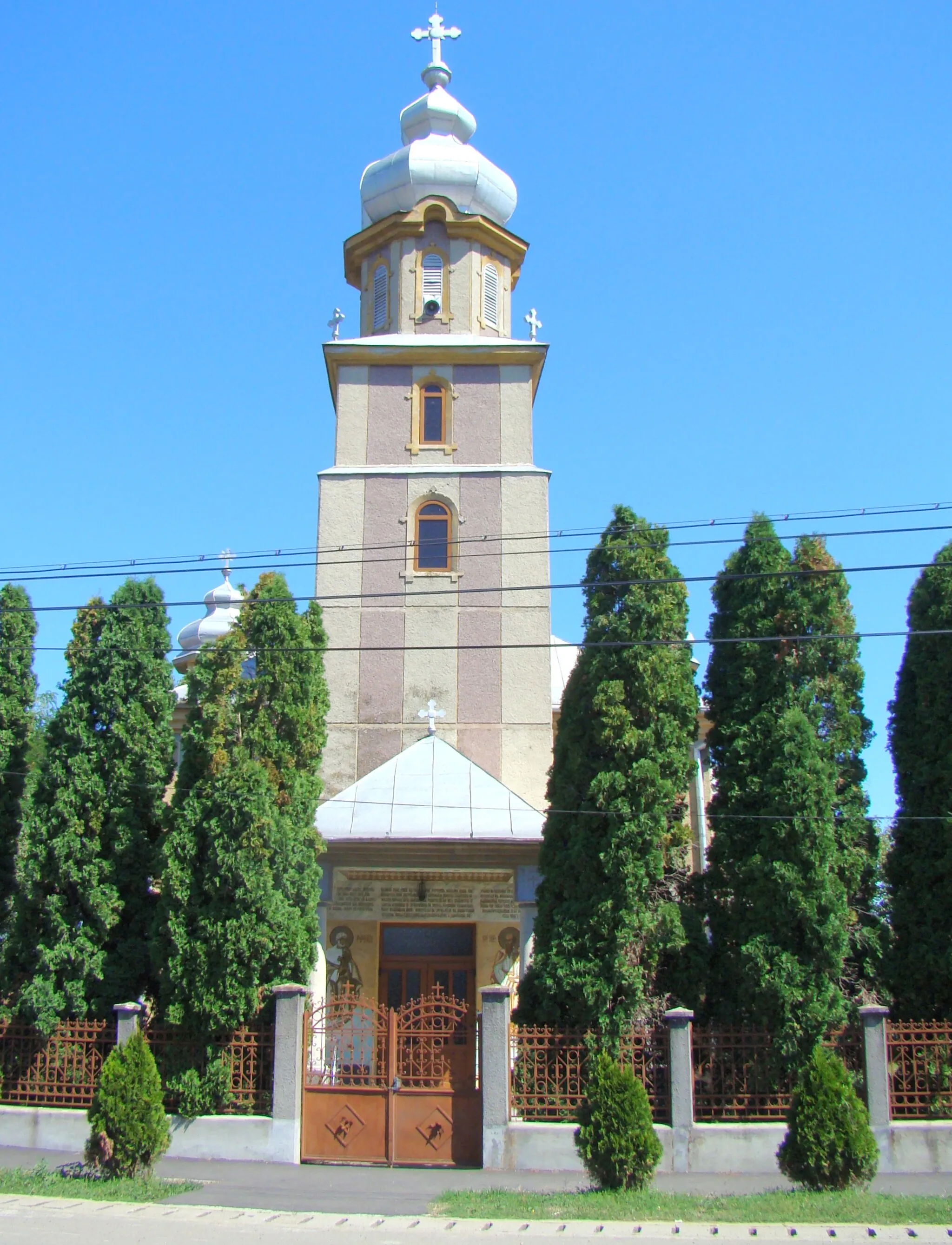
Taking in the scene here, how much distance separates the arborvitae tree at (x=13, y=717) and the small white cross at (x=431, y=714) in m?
6.14

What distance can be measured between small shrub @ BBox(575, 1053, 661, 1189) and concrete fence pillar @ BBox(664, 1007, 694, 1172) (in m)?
1.62

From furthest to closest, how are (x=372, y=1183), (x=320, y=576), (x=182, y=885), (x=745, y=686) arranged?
(x=320, y=576), (x=745, y=686), (x=182, y=885), (x=372, y=1183)

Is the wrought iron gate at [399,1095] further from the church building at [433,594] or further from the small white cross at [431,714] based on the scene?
the small white cross at [431,714]

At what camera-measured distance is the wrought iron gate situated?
13.4 metres

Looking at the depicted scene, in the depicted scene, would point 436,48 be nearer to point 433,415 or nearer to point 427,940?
point 433,415

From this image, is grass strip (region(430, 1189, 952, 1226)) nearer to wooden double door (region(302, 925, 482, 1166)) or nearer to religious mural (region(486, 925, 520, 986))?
wooden double door (region(302, 925, 482, 1166))

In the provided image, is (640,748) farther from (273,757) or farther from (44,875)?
(44,875)

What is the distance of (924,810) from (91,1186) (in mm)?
10473

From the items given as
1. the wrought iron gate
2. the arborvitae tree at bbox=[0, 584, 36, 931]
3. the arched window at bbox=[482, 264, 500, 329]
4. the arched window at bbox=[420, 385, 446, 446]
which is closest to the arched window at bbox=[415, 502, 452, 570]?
the arched window at bbox=[420, 385, 446, 446]

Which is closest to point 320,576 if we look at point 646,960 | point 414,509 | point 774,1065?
point 414,509

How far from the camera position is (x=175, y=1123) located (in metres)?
13.6

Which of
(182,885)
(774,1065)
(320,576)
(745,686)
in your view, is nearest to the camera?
(774,1065)

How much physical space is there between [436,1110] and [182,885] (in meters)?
3.99

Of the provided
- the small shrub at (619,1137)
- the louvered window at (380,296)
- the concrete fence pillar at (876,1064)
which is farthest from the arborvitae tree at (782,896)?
the louvered window at (380,296)
